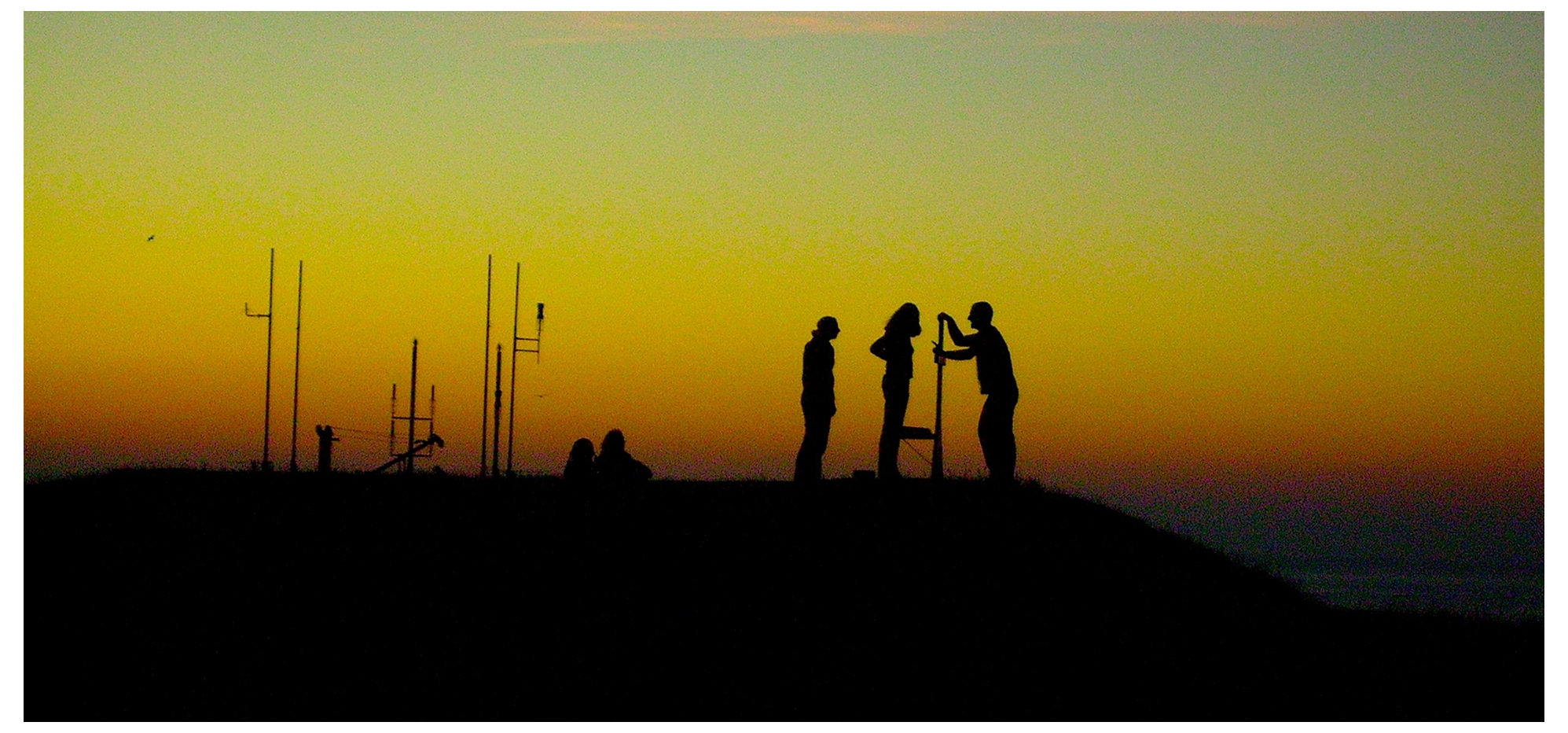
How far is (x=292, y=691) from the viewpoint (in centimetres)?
1661

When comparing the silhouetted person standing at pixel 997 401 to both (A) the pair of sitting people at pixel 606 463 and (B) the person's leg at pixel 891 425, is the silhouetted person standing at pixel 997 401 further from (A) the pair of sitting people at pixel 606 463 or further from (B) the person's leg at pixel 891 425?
(A) the pair of sitting people at pixel 606 463

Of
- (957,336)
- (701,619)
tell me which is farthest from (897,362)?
(701,619)

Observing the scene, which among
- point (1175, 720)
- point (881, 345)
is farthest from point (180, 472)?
point (1175, 720)

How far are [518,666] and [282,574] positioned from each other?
4.02 metres

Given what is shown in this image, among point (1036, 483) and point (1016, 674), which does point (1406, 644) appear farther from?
point (1036, 483)

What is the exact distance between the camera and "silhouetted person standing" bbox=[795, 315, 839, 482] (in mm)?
23875

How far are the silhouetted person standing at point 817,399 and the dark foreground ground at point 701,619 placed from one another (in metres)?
0.35

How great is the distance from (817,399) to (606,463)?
8.97 feet

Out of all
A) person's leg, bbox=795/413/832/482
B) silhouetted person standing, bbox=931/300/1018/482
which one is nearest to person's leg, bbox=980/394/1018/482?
silhouetted person standing, bbox=931/300/1018/482

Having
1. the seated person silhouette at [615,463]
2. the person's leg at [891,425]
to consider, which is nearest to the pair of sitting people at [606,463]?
the seated person silhouette at [615,463]

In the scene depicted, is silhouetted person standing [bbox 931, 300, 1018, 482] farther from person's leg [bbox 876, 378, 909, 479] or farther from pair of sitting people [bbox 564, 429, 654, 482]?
pair of sitting people [bbox 564, 429, 654, 482]

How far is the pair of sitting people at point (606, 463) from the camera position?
24.4 meters

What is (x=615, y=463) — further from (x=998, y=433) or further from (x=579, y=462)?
(x=998, y=433)

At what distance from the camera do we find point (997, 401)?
2311 cm
